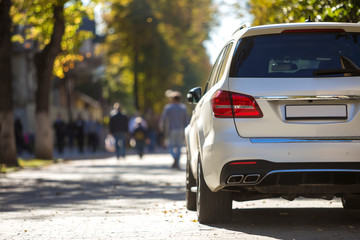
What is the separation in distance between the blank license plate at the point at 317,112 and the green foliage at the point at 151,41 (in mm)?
41964

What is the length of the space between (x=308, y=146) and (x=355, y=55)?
962mm

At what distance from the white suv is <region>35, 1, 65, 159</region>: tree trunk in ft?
64.5

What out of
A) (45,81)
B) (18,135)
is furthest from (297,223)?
(18,135)

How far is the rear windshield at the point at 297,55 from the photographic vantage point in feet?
25.5

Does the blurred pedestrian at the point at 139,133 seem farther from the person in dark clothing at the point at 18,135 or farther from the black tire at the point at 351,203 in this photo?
the black tire at the point at 351,203

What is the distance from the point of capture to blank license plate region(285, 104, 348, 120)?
24.9 ft

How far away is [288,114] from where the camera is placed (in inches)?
301

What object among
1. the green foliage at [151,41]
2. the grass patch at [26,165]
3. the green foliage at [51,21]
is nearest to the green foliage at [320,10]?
the grass patch at [26,165]

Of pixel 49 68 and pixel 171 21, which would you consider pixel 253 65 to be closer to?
pixel 49 68

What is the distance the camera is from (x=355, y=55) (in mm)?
7832

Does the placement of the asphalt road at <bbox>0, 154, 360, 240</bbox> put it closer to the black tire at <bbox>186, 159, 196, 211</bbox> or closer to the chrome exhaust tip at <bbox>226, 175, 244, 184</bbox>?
the black tire at <bbox>186, 159, 196, 211</bbox>

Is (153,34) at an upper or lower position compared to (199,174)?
upper

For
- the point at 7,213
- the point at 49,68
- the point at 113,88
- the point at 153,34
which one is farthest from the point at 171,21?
the point at 7,213

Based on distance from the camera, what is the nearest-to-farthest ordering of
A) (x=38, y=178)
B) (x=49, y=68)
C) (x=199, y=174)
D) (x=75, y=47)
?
(x=199, y=174) < (x=38, y=178) < (x=49, y=68) < (x=75, y=47)
